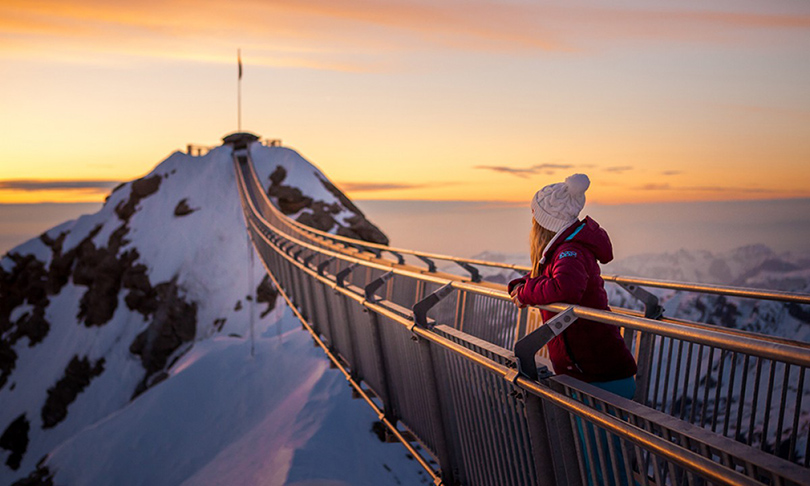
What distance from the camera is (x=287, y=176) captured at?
2987 inches

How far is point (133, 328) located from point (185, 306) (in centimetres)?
641

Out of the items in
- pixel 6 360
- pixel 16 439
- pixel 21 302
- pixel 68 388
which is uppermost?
pixel 21 302

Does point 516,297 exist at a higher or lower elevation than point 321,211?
higher

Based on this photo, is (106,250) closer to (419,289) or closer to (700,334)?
(419,289)

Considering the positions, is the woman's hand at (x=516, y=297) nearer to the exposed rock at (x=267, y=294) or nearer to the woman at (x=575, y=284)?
the woman at (x=575, y=284)

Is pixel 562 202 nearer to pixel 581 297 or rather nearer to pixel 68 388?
pixel 581 297

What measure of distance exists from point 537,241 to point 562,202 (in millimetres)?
A: 311

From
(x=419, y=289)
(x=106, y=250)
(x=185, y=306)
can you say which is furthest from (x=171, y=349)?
(x=419, y=289)

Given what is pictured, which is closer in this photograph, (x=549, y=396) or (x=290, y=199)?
(x=549, y=396)

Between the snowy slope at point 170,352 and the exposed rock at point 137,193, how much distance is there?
23cm

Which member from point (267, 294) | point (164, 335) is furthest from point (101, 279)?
A: point (267, 294)

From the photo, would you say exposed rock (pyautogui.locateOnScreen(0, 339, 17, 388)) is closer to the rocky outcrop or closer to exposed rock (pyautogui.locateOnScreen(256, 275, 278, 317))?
exposed rock (pyautogui.locateOnScreen(256, 275, 278, 317))

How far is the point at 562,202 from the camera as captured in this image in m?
3.67

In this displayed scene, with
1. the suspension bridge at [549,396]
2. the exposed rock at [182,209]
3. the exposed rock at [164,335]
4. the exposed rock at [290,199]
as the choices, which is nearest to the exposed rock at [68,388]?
the exposed rock at [164,335]
